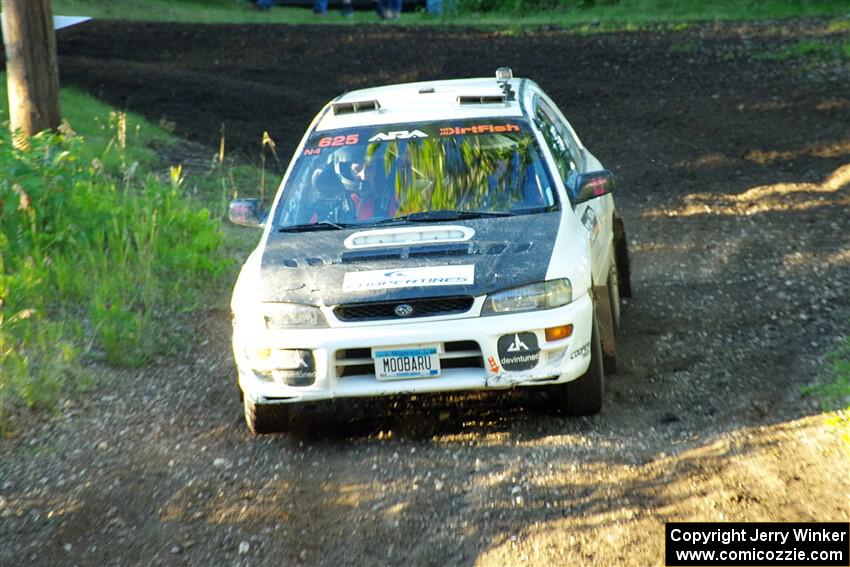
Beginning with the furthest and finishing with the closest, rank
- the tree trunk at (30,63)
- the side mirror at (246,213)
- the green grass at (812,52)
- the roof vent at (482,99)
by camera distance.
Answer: the green grass at (812,52) < the tree trunk at (30,63) < the roof vent at (482,99) < the side mirror at (246,213)

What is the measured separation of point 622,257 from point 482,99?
7.30 ft

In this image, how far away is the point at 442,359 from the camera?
670cm

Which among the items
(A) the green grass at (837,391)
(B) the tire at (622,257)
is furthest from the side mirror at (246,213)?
(A) the green grass at (837,391)

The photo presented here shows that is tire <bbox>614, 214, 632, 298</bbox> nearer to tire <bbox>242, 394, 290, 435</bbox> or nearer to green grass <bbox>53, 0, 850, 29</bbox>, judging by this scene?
tire <bbox>242, 394, 290, 435</bbox>

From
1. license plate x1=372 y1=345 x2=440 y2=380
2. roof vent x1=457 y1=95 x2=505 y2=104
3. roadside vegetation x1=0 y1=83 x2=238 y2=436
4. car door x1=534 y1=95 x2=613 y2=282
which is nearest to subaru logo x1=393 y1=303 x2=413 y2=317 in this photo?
license plate x1=372 y1=345 x2=440 y2=380

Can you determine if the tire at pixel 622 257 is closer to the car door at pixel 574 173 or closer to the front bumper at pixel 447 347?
the car door at pixel 574 173

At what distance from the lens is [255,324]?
6.89m

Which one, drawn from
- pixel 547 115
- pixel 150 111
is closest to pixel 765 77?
pixel 150 111

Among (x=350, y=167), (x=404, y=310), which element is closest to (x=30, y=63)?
(x=350, y=167)

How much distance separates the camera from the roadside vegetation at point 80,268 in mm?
8375

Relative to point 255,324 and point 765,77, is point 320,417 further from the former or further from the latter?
point 765,77

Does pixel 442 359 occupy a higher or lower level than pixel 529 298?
lower

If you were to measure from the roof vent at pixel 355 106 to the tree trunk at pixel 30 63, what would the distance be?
420 cm

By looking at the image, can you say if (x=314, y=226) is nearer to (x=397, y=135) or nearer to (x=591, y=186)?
(x=397, y=135)
